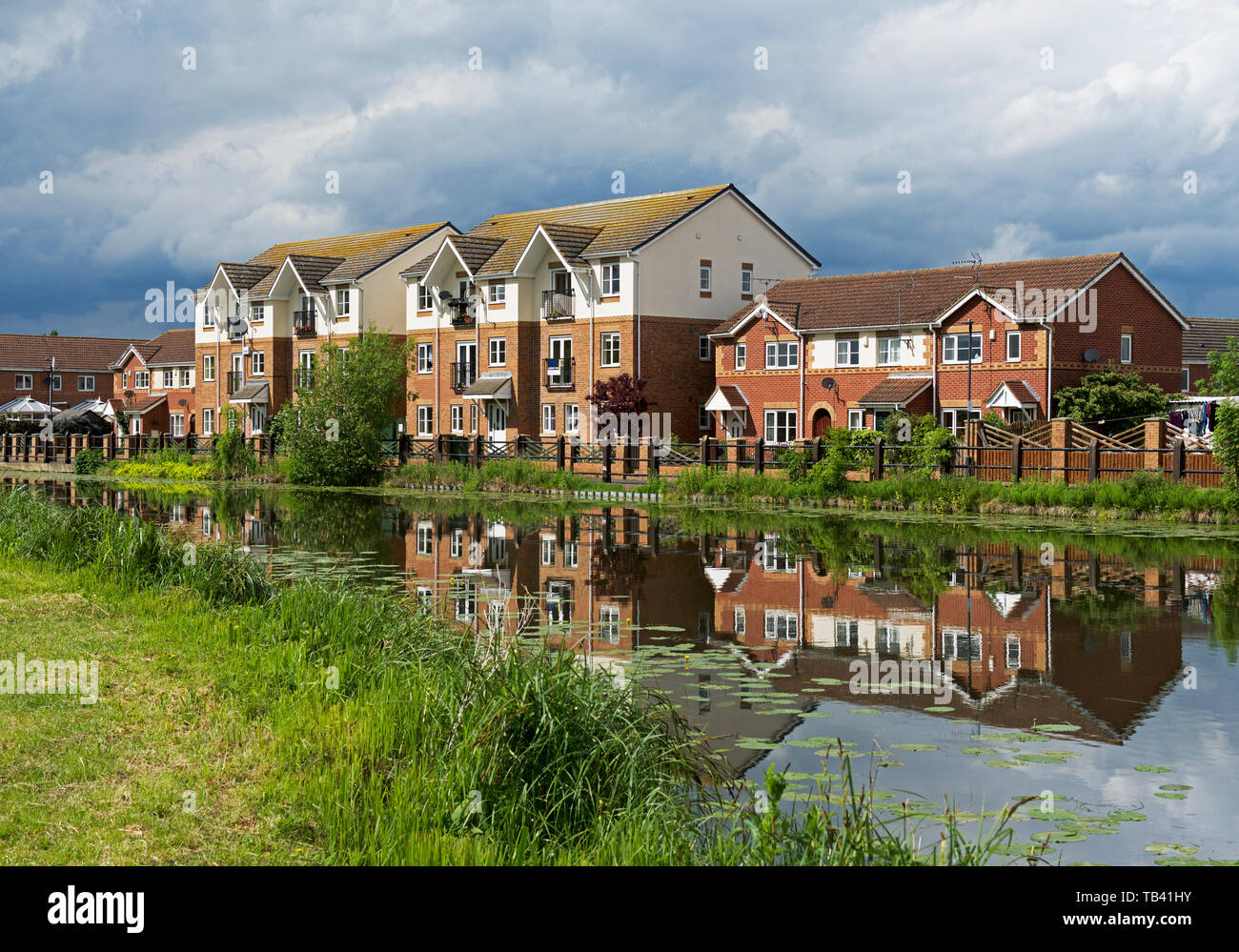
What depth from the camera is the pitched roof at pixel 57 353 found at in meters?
105

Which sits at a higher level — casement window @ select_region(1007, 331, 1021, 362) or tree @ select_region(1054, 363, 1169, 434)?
casement window @ select_region(1007, 331, 1021, 362)

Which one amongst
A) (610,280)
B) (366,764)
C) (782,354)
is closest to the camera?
(366,764)

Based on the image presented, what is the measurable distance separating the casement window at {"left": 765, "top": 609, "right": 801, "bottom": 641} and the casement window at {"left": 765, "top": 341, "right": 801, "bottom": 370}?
33.5m

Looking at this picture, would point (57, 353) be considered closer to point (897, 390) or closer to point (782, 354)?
point (782, 354)

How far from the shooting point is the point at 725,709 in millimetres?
10305

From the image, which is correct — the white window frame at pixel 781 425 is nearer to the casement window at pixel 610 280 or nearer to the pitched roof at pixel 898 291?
the pitched roof at pixel 898 291

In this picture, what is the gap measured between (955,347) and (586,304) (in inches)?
612

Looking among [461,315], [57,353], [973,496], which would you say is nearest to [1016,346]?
[973,496]

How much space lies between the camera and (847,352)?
47.4 metres

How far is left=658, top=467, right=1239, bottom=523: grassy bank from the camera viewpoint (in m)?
28.4

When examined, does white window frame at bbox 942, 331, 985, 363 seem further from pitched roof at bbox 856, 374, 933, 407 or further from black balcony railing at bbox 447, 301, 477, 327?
black balcony railing at bbox 447, 301, 477, 327

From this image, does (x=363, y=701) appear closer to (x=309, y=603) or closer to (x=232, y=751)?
(x=232, y=751)

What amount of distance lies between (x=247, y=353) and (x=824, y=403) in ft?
119

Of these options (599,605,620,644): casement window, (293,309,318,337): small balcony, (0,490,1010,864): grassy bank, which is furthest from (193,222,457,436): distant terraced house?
(0,490,1010,864): grassy bank
